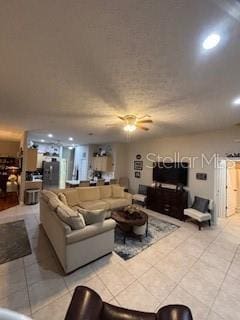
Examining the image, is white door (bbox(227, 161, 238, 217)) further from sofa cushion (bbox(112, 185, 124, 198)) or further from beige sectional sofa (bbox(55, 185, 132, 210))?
sofa cushion (bbox(112, 185, 124, 198))

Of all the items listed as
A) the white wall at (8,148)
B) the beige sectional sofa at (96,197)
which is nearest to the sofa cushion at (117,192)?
the beige sectional sofa at (96,197)

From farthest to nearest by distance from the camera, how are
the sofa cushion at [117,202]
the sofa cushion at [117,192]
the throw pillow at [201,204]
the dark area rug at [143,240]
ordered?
the sofa cushion at [117,192] → the sofa cushion at [117,202] → the throw pillow at [201,204] → the dark area rug at [143,240]

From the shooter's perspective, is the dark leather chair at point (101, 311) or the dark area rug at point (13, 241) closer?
the dark leather chair at point (101, 311)

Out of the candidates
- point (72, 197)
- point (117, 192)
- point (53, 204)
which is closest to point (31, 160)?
point (72, 197)

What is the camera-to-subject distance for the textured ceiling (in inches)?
48.7

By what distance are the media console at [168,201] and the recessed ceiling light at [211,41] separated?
4.61 m

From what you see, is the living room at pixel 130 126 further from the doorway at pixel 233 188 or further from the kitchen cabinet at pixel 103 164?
the kitchen cabinet at pixel 103 164

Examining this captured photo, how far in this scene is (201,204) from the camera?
4.98 metres

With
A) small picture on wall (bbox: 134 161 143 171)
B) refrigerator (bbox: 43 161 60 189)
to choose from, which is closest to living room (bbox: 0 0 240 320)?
small picture on wall (bbox: 134 161 143 171)

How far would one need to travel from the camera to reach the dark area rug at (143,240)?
10.8 feet

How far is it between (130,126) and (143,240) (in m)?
2.58

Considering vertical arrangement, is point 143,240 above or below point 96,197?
below

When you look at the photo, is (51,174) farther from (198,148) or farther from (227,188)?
(227,188)

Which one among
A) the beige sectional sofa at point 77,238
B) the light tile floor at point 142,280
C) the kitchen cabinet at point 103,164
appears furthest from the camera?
the kitchen cabinet at point 103,164
